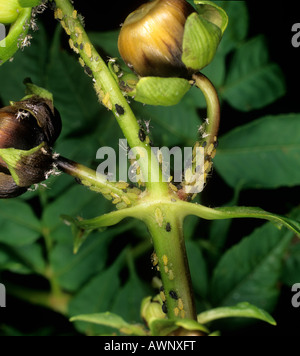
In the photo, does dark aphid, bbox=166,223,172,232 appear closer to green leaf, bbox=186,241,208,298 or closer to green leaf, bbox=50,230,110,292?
green leaf, bbox=186,241,208,298

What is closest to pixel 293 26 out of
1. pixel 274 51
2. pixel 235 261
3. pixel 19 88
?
pixel 274 51

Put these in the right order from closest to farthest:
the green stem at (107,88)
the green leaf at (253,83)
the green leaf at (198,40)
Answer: the green leaf at (198,40) < the green stem at (107,88) < the green leaf at (253,83)

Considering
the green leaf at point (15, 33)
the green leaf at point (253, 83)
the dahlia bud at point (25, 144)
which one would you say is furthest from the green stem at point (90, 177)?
the green leaf at point (253, 83)

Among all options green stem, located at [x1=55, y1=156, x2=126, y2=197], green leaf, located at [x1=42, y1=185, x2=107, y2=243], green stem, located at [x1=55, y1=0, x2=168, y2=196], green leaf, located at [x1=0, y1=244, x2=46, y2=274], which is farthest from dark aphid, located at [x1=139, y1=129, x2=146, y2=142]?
green leaf, located at [x1=0, y1=244, x2=46, y2=274]

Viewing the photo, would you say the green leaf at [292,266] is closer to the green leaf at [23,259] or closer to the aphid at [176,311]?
the aphid at [176,311]

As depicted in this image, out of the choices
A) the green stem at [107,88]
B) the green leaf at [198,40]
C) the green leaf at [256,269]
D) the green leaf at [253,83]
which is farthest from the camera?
the green leaf at [253,83]

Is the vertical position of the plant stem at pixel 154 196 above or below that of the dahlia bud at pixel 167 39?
below
